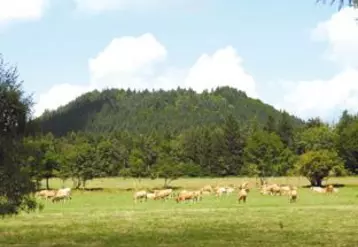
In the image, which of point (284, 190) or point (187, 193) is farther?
point (284, 190)

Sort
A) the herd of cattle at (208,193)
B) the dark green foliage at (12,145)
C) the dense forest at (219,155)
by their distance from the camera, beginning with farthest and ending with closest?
the dense forest at (219,155) < the herd of cattle at (208,193) < the dark green foliage at (12,145)

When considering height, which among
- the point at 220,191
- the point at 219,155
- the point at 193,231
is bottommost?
the point at 193,231

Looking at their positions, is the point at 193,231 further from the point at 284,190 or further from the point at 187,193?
the point at 284,190

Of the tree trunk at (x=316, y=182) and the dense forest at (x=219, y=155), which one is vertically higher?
the dense forest at (x=219, y=155)

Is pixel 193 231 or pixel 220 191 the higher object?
Answer: pixel 220 191

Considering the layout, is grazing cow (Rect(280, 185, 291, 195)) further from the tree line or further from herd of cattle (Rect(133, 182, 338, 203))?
the tree line

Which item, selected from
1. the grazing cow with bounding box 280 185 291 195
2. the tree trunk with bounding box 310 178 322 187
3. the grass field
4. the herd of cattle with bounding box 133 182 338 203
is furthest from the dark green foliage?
the tree trunk with bounding box 310 178 322 187

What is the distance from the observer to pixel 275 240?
25922 mm

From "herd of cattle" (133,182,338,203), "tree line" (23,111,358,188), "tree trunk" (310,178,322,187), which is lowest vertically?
"herd of cattle" (133,182,338,203)

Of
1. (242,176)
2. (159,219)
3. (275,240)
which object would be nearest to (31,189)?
(159,219)

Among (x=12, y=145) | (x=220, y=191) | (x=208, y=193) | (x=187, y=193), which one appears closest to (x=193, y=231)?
(x=12, y=145)

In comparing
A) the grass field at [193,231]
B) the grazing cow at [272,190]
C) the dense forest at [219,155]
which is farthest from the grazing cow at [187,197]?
the grass field at [193,231]

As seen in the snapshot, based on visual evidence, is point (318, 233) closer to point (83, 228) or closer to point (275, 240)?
point (275, 240)

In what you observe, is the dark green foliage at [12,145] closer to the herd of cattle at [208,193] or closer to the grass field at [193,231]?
the grass field at [193,231]
